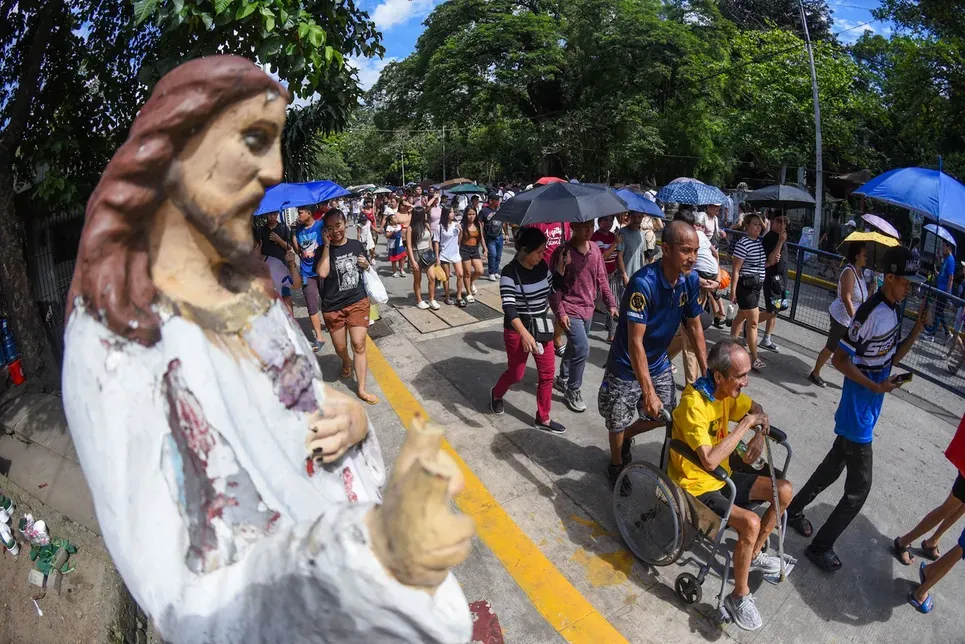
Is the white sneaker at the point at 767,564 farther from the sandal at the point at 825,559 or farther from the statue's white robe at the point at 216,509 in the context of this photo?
the statue's white robe at the point at 216,509

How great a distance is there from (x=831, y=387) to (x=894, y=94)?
10.5 meters

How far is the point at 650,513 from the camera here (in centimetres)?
325

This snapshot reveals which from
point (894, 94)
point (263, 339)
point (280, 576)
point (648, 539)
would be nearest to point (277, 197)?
point (648, 539)

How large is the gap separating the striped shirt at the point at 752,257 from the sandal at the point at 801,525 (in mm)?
2944

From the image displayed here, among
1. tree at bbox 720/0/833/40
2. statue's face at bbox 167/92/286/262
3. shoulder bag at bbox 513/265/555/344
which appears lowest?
shoulder bag at bbox 513/265/555/344

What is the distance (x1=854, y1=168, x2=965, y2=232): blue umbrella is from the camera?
4.39 metres

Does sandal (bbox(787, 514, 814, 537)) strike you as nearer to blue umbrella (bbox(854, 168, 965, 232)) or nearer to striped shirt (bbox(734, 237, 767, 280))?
blue umbrella (bbox(854, 168, 965, 232))

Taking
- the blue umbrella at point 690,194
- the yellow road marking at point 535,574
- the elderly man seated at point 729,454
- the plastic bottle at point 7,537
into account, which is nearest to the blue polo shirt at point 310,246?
the yellow road marking at point 535,574

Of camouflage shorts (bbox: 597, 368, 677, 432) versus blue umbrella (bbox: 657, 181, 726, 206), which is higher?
blue umbrella (bbox: 657, 181, 726, 206)

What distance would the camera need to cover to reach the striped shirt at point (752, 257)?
19.3 feet

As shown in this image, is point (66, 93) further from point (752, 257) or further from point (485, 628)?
point (752, 257)

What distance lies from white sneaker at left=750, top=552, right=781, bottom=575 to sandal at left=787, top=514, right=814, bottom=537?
0.70m

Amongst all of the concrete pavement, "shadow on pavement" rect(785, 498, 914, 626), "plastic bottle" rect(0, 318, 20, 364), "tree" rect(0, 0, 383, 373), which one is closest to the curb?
the concrete pavement

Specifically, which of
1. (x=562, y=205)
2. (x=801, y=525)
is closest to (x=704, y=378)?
(x=801, y=525)
